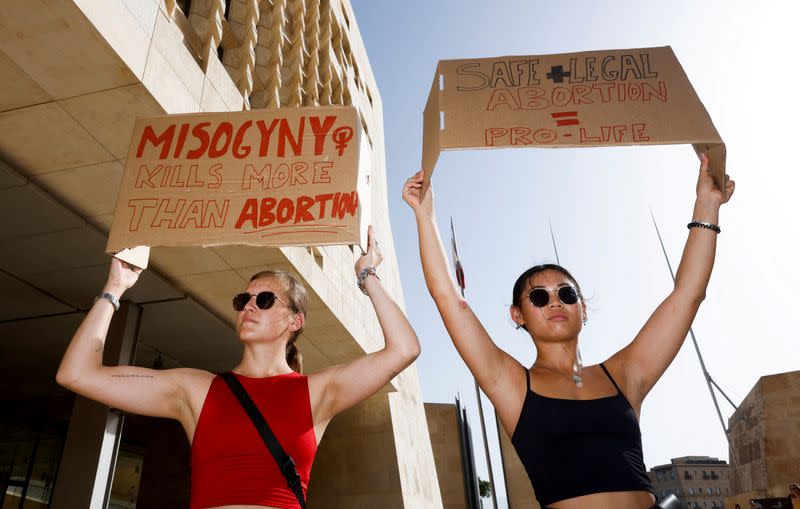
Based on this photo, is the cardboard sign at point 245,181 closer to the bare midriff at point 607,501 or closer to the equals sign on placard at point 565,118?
the equals sign on placard at point 565,118

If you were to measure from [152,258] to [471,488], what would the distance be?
1069 centimetres

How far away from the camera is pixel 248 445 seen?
84.2 inches

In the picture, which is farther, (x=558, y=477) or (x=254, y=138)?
(x=254, y=138)

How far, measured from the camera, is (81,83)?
4.07 metres

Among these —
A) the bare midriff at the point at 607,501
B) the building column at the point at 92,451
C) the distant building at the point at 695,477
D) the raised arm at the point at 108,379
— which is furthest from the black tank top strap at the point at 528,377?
the distant building at the point at 695,477

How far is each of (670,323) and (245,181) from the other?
2274 mm

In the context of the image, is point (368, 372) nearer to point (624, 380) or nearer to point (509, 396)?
point (509, 396)

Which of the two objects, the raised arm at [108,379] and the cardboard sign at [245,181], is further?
the cardboard sign at [245,181]

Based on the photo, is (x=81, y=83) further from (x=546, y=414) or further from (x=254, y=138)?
(x=546, y=414)

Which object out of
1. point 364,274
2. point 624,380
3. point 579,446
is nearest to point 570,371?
point 624,380

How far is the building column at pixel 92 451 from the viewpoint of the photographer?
588 centimetres

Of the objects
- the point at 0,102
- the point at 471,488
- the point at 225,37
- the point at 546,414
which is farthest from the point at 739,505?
the point at 0,102

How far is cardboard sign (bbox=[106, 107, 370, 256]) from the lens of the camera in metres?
2.83

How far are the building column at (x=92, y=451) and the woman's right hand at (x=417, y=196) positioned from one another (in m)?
5.26
